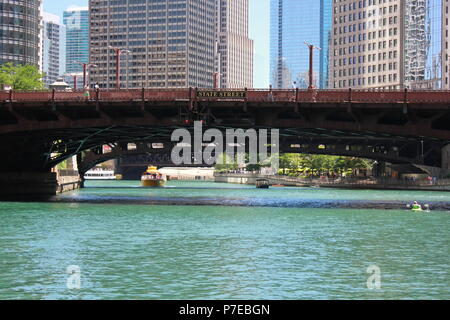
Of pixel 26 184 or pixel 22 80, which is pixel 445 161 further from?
pixel 26 184

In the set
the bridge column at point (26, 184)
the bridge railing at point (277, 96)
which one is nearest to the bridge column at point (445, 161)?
the bridge column at point (26, 184)

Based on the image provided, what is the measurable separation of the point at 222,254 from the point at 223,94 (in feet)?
129

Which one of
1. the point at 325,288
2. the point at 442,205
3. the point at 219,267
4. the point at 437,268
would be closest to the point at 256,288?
the point at 325,288

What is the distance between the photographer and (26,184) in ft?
382

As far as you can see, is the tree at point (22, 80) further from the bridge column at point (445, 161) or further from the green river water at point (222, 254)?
the bridge column at point (445, 161)

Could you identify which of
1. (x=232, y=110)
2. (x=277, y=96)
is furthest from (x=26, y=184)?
(x=277, y=96)

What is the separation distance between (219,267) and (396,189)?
139 meters

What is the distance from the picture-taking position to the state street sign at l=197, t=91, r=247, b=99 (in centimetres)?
8556

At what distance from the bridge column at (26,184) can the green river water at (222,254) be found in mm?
28709

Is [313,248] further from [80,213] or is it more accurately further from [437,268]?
[80,213]

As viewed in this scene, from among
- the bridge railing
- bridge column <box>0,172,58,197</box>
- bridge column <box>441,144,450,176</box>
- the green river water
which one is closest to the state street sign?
the bridge railing

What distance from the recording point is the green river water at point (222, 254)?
36.4 metres

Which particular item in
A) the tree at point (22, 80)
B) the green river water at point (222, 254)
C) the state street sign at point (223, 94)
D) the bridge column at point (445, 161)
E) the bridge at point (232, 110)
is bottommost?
the green river water at point (222, 254)

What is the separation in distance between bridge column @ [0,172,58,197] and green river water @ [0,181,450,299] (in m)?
28.7
